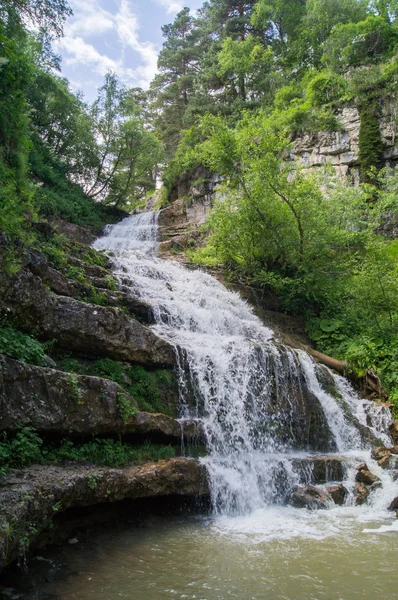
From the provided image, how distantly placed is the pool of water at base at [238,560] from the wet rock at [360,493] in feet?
2.14

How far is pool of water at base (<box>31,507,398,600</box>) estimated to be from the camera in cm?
413

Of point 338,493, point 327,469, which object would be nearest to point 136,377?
point 327,469

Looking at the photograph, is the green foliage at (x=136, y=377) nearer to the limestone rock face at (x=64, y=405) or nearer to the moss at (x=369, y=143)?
the limestone rock face at (x=64, y=405)

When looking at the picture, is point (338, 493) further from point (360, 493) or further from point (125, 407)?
point (125, 407)

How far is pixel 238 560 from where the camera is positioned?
16.0 feet

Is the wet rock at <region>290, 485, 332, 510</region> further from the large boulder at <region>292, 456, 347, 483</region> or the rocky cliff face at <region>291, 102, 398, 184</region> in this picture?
Answer: the rocky cliff face at <region>291, 102, 398, 184</region>

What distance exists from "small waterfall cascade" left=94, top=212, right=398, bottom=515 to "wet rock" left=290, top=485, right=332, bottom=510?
0.78 ft

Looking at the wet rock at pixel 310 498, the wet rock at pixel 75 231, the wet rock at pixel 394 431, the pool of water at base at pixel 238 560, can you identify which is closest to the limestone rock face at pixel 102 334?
the pool of water at base at pixel 238 560

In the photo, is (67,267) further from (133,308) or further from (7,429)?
(7,429)

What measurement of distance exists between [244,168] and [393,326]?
7985mm

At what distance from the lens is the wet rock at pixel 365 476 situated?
24.9ft

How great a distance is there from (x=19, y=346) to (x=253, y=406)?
5169 millimetres

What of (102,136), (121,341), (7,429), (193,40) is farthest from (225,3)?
(7,429)

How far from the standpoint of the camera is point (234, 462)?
758 cm
